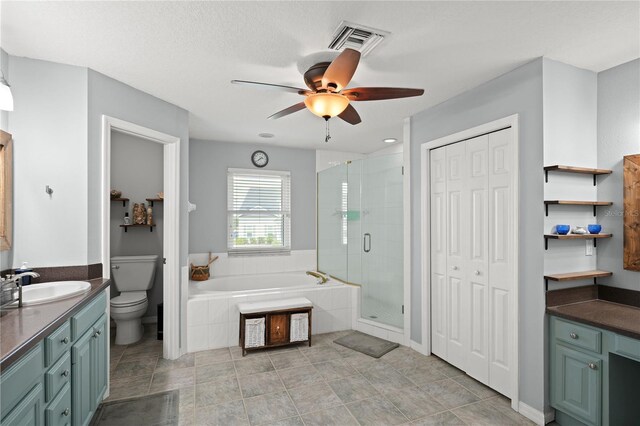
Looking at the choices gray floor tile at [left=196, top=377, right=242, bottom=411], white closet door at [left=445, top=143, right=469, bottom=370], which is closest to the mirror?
white closet door at [left=445, top=143, right=469, bottom=370]

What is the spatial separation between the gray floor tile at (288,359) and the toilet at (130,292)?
156cm

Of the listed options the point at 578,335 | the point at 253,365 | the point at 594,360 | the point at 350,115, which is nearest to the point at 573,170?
the point at 578,335

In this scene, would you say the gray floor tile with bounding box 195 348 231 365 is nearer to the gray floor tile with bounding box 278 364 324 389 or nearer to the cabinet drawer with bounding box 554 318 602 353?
the gray floor tile with bounding box 278 364 324 389

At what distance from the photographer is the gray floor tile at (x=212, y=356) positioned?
3.18m

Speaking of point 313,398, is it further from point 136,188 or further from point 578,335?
point 136,188

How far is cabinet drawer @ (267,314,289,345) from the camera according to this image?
11.3 ft

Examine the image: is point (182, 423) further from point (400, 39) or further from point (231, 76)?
point (400, 39)

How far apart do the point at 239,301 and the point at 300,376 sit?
1.12m

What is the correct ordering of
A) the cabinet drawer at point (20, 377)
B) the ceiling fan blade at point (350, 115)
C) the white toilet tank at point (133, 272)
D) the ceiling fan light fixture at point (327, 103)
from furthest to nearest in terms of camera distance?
the white toilet tank at point (133, 272) → the ceiling fan blade at point (350, 115) → the ceiling fan light fixture at point (327, 103) → the cabinet drawer at point (20, 377)

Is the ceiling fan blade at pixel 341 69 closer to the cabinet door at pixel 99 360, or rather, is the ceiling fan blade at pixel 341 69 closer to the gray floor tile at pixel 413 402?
the cabinet door at pixel 99 360

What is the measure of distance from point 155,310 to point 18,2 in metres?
3.59

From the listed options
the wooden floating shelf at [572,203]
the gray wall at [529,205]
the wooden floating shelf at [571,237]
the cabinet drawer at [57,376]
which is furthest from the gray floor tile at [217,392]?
the wooden floating shelf at [572,203]

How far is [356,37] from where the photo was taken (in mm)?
1961

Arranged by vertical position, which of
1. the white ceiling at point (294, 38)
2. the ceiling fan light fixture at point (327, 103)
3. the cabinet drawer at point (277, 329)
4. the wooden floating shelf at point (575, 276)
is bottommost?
the cabinet drawer at point (277, 329)
